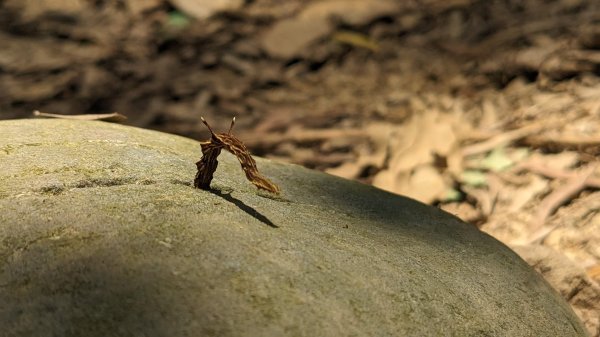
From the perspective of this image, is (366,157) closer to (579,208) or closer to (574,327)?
(579,208)

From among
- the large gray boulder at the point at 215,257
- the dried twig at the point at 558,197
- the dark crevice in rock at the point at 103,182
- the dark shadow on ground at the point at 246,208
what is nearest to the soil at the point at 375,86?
the dried twig at the point at 558,197

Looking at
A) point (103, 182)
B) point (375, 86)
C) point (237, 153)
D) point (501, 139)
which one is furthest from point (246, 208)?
point (375, 86)

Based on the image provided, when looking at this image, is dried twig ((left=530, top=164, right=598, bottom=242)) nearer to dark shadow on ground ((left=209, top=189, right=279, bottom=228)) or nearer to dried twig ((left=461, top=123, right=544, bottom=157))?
dried twig ((left=461, top=123, right=544, bottom=157))

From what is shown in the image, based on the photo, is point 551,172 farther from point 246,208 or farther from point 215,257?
point 215,257

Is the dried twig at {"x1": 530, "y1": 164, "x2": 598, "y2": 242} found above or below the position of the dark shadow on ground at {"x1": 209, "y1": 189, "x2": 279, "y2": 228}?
A: above

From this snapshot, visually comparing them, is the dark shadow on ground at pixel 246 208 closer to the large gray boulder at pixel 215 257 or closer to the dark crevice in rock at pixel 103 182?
the large gray boulder at pixel 215 257

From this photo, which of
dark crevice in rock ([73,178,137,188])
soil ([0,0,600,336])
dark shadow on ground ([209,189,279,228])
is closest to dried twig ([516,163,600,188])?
soil ([0,0,600,336])
